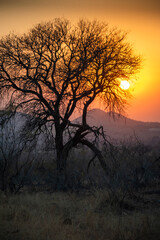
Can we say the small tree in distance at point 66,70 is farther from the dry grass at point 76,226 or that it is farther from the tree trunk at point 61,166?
the dry grass at point 76,226

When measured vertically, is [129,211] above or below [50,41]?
below

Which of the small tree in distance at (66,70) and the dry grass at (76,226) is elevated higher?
the small tree in distance at (66,70)

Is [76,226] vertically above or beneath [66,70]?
beneath

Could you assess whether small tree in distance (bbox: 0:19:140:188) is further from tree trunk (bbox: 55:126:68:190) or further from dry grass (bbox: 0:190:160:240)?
dry grass (bbox: 0:190:160:240)

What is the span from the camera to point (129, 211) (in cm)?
737

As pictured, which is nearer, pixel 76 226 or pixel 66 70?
pixel 76 226

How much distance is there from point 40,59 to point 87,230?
9.64 m

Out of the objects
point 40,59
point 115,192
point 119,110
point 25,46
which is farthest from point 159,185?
point 25,46

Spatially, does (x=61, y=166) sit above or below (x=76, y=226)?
above

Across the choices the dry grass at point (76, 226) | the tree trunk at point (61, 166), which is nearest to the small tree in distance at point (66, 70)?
the tree trunk at point (61, 166)

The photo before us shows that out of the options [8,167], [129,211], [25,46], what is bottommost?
[129,211]

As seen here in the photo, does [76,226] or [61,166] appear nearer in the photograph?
[76,226]

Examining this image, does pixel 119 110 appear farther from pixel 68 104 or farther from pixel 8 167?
pixel 8 167

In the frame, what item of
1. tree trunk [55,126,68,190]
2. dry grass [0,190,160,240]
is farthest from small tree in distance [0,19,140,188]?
dry grass [0,190,160,240]
